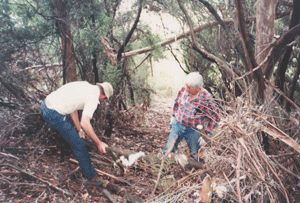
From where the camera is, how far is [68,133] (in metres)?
4.07

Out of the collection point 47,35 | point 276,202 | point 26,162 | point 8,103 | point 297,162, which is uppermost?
point 47,35

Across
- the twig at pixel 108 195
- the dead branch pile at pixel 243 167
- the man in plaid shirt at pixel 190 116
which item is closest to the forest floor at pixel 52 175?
the twig at pixel 108 195

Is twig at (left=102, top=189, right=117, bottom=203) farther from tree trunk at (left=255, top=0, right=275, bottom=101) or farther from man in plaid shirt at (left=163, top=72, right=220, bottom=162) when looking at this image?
tree trunk at (left=255, top=0, right=275, bottom=101)

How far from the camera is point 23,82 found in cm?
473

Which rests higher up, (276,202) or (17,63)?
(17,63)

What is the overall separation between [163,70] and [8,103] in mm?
10912

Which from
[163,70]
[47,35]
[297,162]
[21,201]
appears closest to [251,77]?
[297,162]

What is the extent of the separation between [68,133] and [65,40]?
6.40ft

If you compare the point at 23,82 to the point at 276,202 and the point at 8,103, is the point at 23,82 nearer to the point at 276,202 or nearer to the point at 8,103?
the point at 8,103

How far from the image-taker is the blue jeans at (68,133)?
3969 millimetres

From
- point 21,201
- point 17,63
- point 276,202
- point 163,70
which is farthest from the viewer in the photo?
point 163,70

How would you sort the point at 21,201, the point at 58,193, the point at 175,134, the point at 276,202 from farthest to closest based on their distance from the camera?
1. the point at 175,134
2. the point at 58,193
3. the point at 21,201
4. the point at 276,202

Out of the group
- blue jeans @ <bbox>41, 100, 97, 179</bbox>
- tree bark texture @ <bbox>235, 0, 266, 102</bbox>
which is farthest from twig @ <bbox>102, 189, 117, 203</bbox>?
tree bark texture @ <bbox>235, 0, 266, 102</bbox>

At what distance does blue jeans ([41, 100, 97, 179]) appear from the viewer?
156 inches
